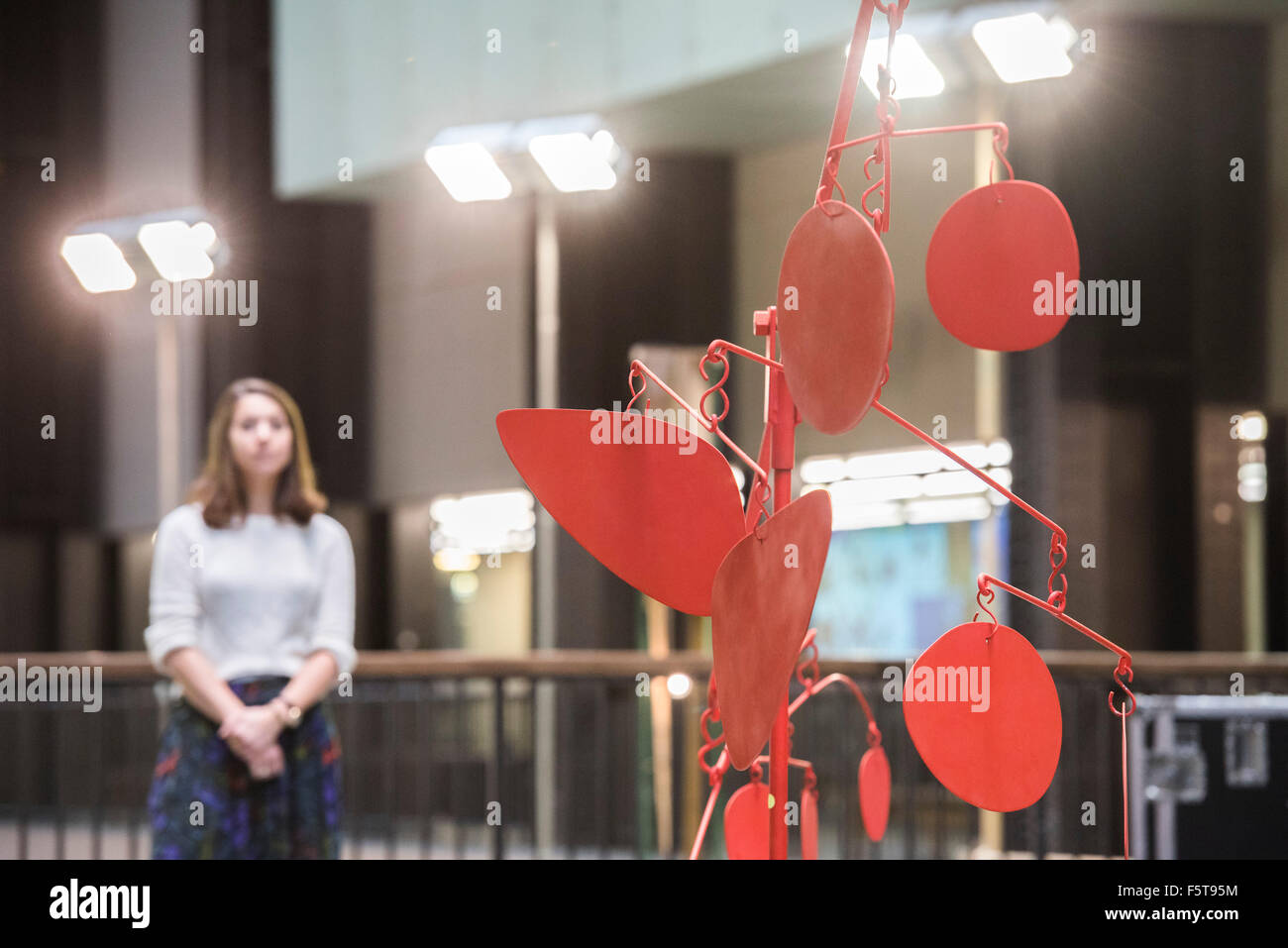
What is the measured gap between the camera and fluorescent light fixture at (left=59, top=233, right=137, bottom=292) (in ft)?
22.8

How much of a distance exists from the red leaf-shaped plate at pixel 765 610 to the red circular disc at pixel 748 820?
29cm

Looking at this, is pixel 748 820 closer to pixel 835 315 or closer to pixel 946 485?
pixel 835 315

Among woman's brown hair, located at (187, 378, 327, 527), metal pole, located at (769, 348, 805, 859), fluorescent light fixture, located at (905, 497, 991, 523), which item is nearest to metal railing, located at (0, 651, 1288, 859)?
fluorescent light fixture, located at (905, 497, 991, 523)

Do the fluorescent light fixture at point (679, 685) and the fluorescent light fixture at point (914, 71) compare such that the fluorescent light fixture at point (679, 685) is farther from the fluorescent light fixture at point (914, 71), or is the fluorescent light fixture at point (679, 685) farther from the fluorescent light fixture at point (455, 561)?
the fluorescent light fixture at point (914, 71)

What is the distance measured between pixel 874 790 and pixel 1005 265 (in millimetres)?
521

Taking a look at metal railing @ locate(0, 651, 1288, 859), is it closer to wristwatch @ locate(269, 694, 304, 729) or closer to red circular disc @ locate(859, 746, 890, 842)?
wristwatch @ locate(269, 694, 304, 729)

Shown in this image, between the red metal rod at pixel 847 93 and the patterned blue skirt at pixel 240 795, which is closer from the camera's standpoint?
the red metal rod at pixel 847 93

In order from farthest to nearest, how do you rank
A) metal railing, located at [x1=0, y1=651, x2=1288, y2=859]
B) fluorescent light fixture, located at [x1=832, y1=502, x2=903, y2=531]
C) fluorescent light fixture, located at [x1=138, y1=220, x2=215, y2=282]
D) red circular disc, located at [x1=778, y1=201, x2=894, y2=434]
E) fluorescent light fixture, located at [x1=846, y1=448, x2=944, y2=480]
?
fluorescent light fixture, located at [x1=138, y1=220, x2=215, y2=282] < fluorescent light fixture, located at [x1=832, y1=502, x2=903, y2=531] < fluorescent light fixture, located at [x1=846, y1=448, x2=944, y2=480] < metal railing, located at [x1=0, y1=651, x2=1288, y2=859] < red circular disc, located at [x1=778, y1=201, x2=894, y2=434]

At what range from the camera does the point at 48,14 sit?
7383 mm

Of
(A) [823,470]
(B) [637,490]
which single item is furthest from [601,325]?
(B) [637,490]

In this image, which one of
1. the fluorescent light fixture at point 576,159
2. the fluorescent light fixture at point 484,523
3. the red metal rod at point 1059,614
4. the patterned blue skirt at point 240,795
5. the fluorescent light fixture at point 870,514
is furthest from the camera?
the fluorescent light fixture at point 484,523

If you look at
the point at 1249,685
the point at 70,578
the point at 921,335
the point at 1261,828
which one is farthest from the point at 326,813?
the point at 70,578

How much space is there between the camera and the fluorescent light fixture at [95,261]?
6957 millimetres

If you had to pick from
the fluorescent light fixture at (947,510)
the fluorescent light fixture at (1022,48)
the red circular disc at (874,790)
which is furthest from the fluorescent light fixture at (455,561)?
the red circular disc at (874,790)
